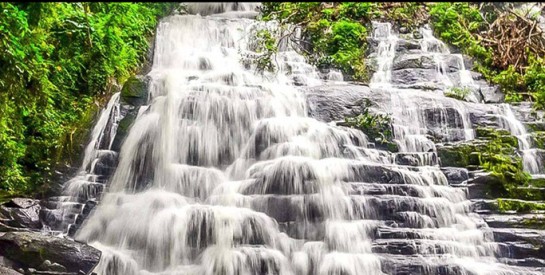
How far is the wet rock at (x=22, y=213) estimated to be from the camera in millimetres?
6152

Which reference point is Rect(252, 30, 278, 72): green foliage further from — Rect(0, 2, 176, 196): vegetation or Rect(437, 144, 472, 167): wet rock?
Rect(437, 144, 472, 167): wet rock

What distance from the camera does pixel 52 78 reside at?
7965mm

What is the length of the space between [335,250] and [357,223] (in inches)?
22.0

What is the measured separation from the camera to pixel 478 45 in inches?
462

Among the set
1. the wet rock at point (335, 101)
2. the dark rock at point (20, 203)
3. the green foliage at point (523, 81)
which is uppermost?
the green foliage at point (523, 81)

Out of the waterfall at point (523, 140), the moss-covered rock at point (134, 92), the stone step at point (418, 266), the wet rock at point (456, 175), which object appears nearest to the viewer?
the stone step at point (418, 266)

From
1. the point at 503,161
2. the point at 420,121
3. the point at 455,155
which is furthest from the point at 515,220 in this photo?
the point at 420,121

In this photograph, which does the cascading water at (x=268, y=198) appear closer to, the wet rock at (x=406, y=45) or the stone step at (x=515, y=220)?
the stone step at (x=515, y=220)

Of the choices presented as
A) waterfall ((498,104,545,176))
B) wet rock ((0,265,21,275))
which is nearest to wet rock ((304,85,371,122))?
waterfall ((498,104,545,176))

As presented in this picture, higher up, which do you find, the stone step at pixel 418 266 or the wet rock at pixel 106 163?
the wet rock at pixel 106 163

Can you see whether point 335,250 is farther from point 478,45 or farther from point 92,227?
point 478,45

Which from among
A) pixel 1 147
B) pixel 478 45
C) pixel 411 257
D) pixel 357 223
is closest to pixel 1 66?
pixel 1 147

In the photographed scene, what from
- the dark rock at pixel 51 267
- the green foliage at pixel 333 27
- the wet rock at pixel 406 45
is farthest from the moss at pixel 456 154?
the dark rock at pixel 51 267

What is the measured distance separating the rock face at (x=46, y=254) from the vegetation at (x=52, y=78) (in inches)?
59.1
